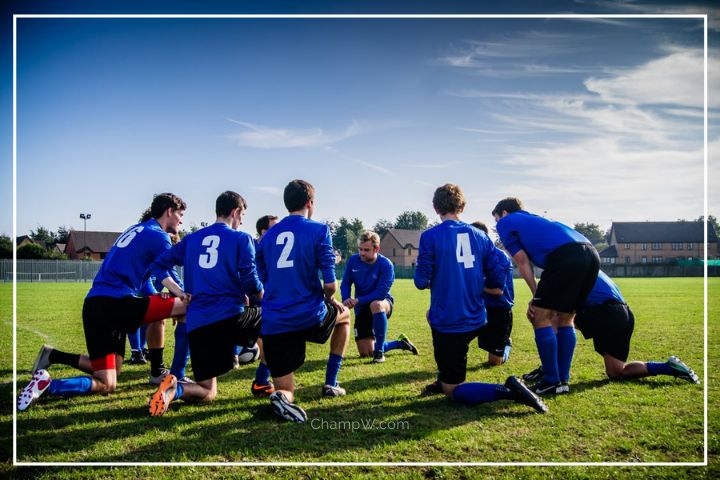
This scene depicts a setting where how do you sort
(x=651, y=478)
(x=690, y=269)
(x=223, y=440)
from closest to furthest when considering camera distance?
(x=651, y=478)
(x=223, y=440)
(x=690, y=269)

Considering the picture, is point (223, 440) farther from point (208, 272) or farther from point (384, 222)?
point (384, 222)

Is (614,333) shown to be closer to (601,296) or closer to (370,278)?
(601,296)

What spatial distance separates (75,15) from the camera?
Answer: 14.2ft

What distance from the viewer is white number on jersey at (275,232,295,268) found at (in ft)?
16.0

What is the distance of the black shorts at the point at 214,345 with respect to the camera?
500cm

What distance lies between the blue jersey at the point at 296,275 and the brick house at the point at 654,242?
3233 inches

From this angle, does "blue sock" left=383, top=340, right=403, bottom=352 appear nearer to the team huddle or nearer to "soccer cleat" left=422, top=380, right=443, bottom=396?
"soccer cleat" left=422, top=380, right=443, bottom=396

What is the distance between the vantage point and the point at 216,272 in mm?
5113

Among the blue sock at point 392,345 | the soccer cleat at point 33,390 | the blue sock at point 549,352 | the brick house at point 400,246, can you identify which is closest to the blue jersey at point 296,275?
the soccer cleat at point 33,390

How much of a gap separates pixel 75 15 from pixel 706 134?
555 centimetres

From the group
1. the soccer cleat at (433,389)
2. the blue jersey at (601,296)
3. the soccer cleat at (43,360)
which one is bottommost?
the soccer cleat at (433,389)

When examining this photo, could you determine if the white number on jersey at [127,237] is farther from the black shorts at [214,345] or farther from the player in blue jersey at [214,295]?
the black shorts at [214,345]

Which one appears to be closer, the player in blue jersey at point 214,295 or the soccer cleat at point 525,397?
the soccer cleat at point 525,397

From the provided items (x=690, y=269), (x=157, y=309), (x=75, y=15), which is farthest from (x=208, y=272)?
(x=690, y=269)
